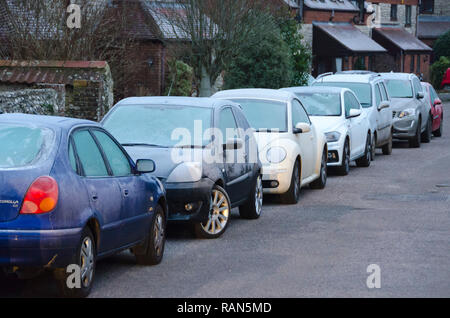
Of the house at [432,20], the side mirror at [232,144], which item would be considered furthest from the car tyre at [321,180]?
the house at [432,20]

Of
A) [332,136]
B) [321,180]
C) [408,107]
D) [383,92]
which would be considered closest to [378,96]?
[383,92]

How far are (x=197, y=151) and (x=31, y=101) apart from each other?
5.90 m

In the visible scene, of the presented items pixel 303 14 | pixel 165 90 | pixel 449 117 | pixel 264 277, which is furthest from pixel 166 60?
pixel 264 277

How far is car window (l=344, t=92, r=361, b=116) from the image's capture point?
19.9 meters

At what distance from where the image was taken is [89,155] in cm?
852

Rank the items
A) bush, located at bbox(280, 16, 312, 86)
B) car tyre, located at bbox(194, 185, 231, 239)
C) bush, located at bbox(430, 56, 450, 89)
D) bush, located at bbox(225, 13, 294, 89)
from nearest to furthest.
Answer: car tyre, located at bbox(194, 185, 231, 239) → bush, located at bbox(225, 13, 294, 89) → bush, located at bbox(280, 16, 312, 86) → bush, located at bbox(430, 56, 450, 89)

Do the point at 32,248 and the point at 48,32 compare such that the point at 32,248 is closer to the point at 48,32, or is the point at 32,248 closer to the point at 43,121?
the point at 43,121

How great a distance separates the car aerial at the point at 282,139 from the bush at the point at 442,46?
60.8 m

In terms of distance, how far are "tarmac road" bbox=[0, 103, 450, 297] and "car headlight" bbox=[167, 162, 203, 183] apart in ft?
2.31

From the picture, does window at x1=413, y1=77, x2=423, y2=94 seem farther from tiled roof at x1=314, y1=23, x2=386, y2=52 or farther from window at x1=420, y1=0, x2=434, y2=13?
window at x1=420, y1=0, x2=434, y2=13

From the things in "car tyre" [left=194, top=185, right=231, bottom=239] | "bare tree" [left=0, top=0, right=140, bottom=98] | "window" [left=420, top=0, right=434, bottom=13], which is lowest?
"car tyre" [left=194, top=185, right=231, bottom=239]

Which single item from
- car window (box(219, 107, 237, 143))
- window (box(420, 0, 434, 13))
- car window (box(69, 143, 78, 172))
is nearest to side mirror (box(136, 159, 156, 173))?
car window (box(69, 143, 78, 172))
